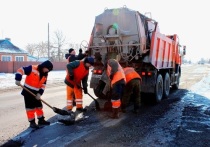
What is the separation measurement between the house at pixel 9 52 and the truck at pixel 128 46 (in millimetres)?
29403

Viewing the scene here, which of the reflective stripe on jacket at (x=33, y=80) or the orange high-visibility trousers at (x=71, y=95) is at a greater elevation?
the reflective stripe on jacket at (x=33, y=80)

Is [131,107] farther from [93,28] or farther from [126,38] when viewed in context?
[93,28]

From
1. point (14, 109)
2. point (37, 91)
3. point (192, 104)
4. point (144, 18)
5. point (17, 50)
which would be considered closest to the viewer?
point (37, 91)

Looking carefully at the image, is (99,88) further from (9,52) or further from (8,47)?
(8,47)

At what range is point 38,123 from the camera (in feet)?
17.2

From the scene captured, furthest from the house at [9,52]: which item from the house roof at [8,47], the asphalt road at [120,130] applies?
the asphalt road at [120,130]

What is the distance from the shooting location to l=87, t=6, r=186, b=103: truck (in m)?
7.42

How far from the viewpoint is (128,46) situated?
7551 millimetres

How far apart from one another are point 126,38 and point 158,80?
1672 mm

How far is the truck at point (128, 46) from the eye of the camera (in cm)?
742

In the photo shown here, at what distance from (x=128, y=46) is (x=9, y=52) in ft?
101

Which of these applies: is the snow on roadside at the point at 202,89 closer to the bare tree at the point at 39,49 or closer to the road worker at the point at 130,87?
the road worker at the point at 130,87

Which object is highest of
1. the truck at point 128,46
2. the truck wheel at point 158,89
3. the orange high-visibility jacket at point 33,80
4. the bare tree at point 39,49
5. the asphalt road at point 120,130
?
the bare tree at point 39,49

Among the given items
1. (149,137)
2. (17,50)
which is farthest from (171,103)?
(17,50)
